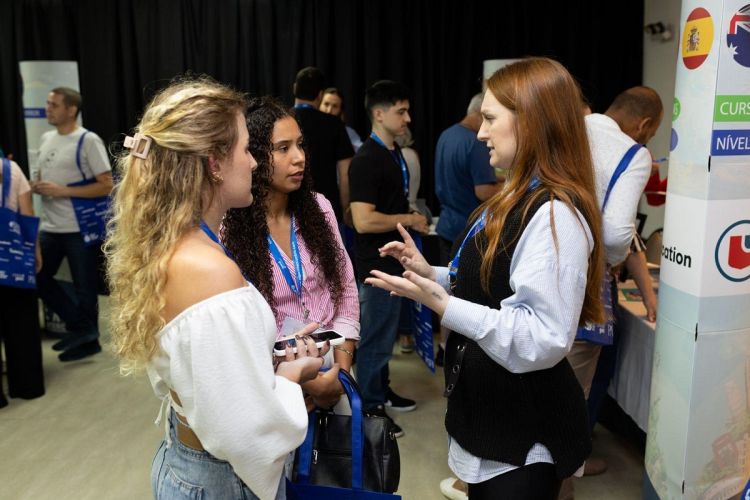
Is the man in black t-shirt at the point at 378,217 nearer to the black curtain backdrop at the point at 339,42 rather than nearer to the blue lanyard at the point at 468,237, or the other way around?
the blue lanyard at the point at 468,237

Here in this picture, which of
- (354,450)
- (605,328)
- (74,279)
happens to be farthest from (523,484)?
(74,279)

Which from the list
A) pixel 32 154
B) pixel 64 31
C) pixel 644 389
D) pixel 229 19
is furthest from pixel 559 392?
pixel 64 31

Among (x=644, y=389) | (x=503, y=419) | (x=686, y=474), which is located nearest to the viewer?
(x=503, y=419)

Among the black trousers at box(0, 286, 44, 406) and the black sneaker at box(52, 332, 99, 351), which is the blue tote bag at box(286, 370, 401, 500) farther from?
the black sneaker at box(52, 332, 99, 351)

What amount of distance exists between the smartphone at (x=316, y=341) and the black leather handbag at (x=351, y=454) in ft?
0.41

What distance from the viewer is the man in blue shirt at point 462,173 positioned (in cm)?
347

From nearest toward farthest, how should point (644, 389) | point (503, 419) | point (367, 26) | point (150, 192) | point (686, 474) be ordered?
point (150, 192) < point (503, 419) < point (686, 474) < point (644, 389) < point (367, 26)

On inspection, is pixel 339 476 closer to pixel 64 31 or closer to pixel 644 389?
pixel 644 389

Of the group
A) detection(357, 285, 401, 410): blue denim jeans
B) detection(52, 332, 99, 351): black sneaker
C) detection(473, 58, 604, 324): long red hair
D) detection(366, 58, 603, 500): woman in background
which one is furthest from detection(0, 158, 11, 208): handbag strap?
detection(473, 58, 604, 324): long red hair

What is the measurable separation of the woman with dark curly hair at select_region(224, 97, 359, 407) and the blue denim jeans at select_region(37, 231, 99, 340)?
2.86m

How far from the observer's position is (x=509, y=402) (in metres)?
1.41

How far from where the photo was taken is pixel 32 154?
4426 millimetres

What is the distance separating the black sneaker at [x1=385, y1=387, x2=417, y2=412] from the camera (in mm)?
3572

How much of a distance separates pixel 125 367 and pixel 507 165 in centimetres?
87
